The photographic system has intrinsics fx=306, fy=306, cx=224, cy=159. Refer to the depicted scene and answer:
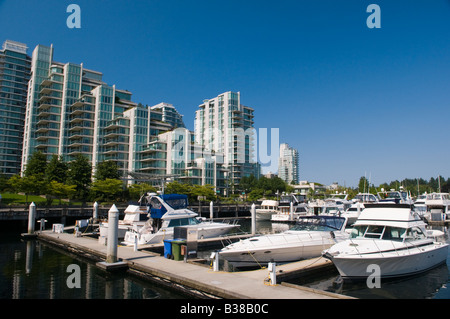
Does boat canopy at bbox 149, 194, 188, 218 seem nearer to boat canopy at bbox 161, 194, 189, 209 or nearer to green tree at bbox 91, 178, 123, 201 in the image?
boat canopy at bbox 161, 194, 189, 209

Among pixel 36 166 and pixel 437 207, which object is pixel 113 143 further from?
pixel 437 207

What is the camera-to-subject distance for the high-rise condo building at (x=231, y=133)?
10600cm

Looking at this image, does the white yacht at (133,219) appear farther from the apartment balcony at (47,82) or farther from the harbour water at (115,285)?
the apartment balcony at (47,82)

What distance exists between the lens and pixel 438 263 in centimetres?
1758

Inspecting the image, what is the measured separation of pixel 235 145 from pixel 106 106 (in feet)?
148

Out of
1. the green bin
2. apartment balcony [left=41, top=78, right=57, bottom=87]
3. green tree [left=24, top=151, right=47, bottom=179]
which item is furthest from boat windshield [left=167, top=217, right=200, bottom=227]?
apartment balcony [left=41, top=78, right=57, bottom=87]

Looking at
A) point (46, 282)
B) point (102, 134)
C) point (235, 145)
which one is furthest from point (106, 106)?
point (46, 282)

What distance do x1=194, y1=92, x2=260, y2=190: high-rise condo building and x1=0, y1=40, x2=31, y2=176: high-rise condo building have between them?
61.4 meters

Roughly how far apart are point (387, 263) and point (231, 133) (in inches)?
3714

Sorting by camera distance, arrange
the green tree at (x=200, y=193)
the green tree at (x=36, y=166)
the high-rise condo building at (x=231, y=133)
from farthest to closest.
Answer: the high-rise condo building at (x=231, y=133) < the green tree at (x=200, y=193) < the green tree at (x=36, y=166)

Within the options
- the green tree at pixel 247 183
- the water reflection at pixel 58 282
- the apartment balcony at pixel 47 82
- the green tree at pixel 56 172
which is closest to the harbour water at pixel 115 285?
the water reflection at pixel 58 282

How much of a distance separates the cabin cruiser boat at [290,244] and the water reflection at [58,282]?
16.2 ft

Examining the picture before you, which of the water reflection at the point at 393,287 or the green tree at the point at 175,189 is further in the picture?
the green tree at the point at 175,189

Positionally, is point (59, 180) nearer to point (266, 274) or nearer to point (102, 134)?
point (102, 134)
